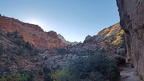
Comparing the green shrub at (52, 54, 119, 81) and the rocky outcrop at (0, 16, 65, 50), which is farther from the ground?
the rocky outcrop at (0, 16, 65, 50)

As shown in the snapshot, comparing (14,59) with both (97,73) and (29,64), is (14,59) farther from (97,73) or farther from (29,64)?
(97,73)

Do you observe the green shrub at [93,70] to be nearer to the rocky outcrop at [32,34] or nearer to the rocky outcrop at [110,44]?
the rocky outcrop at [110,44]

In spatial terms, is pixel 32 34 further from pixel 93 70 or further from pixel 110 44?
pixel 93 70

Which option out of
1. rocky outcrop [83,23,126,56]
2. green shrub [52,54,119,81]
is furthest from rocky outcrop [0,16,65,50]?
green shrub [52,54,119,81]

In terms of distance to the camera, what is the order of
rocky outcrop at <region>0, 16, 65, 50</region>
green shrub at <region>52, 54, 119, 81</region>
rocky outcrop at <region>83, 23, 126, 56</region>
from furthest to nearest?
1. rocky outcrop at <region>0, 16, 65, 50</region>
2. rocky outcrop at <region>83, 23, 126, 56</region>
3. green shrub at <region>52, 54, 119, 81</region>

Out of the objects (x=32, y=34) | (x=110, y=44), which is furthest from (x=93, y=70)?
(x=32, y=34)

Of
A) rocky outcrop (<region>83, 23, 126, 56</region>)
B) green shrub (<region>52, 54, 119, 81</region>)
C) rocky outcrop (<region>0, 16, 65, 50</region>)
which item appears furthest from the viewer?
rocky outcrop (<region>0, 16, 65, 50</region>)

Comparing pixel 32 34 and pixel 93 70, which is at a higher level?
pixel 32 34

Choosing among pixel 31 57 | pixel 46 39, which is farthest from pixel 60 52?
pixel 46 39

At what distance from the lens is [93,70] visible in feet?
61.6

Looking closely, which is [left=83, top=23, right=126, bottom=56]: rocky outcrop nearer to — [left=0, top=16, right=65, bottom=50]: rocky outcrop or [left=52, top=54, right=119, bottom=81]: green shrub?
[left=52, top=54, right=119, bottom=81]: green shrub

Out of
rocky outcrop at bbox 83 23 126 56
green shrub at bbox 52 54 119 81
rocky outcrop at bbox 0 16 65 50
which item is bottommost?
green shrub at bbox 52 54 119 81

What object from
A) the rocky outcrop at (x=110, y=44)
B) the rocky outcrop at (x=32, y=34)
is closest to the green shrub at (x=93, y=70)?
the rocky outcrop at (x=110, y=44)

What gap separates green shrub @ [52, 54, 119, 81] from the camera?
18.0 m
